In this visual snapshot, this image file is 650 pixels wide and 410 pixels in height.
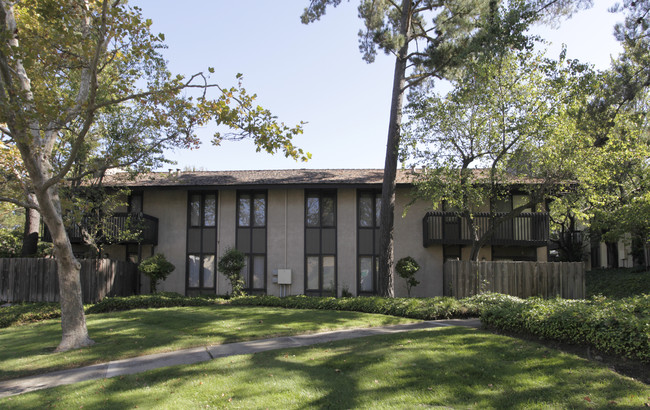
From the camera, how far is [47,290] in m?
19.3

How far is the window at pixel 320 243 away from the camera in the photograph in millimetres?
22188

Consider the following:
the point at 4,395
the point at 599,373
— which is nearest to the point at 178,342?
the point at 4,395

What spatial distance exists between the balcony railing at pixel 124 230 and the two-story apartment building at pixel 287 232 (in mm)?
90

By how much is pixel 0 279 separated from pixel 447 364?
19.4m

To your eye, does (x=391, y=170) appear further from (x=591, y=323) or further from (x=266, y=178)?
(x=591, y=323)

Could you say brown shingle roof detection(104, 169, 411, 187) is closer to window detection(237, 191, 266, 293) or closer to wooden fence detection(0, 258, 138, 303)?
window detection(237, 191, 266, 293)

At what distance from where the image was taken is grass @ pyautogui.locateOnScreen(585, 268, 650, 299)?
22.0m

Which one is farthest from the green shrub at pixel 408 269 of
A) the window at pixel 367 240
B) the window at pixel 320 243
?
the window at pixel 320 243

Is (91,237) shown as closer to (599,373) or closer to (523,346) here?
(523,346)

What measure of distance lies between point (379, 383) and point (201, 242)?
1707cm

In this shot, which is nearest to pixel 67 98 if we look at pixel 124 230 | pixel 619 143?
pixel 124 230

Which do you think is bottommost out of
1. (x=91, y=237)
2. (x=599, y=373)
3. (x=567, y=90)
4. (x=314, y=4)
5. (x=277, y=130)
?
(x=599, y=373)

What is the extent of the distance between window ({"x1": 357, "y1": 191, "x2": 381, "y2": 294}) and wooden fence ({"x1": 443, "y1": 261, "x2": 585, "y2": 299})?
17.6 ft

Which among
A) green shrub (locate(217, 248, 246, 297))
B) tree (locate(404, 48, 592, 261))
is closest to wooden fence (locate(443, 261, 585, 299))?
tree (locate(404, 48, 592, 261))
